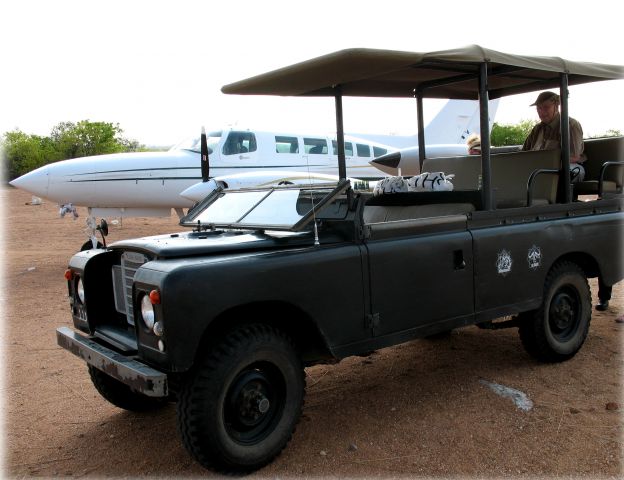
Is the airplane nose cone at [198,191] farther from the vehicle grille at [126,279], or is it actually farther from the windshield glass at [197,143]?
the vehicle grille at [126,279]

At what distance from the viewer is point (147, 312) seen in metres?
3.40

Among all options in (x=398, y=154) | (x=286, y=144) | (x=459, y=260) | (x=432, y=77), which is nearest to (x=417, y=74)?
(x=432, y=77)

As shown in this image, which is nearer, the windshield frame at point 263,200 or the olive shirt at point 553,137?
the windshield frame at point 263,200

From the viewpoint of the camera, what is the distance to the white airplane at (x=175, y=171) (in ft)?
44.9

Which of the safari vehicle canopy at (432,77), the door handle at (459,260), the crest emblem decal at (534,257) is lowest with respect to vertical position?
the crest emblem decal at (534,257)

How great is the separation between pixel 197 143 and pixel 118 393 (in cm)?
1143

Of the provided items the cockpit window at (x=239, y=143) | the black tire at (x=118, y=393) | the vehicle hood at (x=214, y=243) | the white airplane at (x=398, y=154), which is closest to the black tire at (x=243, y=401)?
the vehicle hood at (x=214, y=243)

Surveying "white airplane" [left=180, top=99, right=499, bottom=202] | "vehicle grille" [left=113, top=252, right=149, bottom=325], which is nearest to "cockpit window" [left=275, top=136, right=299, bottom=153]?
"white airplane" [left=180, top=99, right=499, bottom=202]

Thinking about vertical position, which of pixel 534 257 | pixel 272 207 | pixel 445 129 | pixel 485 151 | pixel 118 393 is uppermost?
pixel 445 129

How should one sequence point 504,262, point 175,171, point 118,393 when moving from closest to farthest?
point 118,393 → point 504,262 → point 175,171

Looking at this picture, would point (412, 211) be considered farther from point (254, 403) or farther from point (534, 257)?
point (254, 403)

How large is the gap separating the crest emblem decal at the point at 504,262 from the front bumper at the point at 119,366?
108 inches

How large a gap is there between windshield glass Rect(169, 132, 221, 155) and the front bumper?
36.2ft

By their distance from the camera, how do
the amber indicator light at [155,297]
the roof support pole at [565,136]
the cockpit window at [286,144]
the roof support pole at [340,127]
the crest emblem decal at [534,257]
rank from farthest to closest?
the cockpit window at [286,144], the roof support pole at [340,127], the roof support pole at [565,136], the crest emblem decal at [534,257], the amber indicator light at [155,297]
